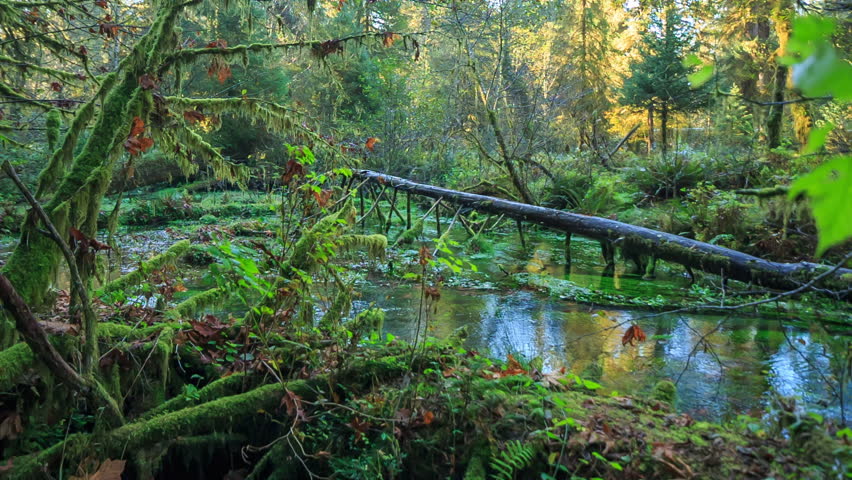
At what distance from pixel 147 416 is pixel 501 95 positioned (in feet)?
49.2

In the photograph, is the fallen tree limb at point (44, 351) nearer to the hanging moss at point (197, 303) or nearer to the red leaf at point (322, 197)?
the hanging moss at point (197, 303)

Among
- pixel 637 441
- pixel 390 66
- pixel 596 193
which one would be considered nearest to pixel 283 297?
pixel 637 441

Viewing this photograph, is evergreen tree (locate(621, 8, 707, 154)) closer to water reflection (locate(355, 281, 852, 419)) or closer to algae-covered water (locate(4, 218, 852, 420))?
algae-covered water (locate(4, 218, 852, 420))

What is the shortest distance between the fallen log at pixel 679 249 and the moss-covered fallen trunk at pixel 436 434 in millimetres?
2396

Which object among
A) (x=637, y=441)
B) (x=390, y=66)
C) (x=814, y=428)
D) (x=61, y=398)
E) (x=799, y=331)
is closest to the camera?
(x=814, y=428)

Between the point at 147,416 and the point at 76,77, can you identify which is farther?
the point at 76,77

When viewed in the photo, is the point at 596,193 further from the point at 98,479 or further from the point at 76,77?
the point at 98,479

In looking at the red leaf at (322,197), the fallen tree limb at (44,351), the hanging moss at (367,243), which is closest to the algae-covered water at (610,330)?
the hanging moss at (367,243)

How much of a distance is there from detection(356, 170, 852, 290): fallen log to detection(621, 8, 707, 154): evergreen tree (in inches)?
544

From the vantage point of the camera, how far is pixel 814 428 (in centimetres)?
263

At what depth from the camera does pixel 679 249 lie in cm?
683

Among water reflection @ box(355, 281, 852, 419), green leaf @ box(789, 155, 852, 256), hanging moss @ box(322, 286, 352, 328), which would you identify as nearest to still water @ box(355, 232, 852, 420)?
water reflection @ box(355, 281, 852, 419)

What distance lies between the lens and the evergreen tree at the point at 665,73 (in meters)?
20.0

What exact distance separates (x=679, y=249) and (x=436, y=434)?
504 centimetres
